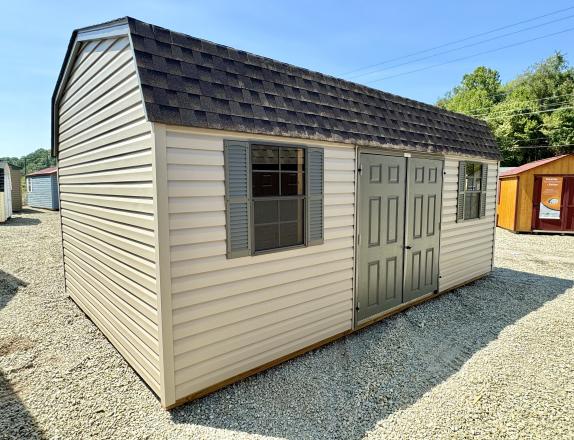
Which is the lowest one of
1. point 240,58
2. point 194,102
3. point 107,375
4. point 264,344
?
point 107,375

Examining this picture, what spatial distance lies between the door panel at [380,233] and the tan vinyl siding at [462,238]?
4.31 ft

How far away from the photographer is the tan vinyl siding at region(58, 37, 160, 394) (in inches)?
113

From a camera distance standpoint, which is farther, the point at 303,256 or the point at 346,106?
the point at 346,106

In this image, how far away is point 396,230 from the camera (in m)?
4.82

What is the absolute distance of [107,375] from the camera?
3.38 m

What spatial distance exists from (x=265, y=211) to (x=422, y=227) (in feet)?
10.0

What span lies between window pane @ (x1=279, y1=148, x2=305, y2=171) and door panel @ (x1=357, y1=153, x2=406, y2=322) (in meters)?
1.01

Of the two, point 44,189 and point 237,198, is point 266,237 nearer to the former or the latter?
point 237,198

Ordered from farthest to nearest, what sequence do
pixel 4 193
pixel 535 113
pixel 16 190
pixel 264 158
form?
pixel 535 113, pixel 16 190, pixel 4 193, pixel 264 158

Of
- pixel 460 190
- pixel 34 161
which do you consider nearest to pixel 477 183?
pixel 460 190

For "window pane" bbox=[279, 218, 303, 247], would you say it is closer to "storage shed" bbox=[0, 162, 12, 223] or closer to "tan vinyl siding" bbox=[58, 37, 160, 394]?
"tan vinyl siding" bbox=[58, 37, 160, 394]

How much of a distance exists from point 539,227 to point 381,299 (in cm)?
1171

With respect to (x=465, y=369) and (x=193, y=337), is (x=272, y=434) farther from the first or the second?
(x=465, y=369)

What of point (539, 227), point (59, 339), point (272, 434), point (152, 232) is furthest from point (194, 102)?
point (539, 227)
